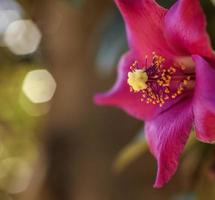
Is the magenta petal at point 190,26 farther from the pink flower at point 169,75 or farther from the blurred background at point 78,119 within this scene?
the blurred background at point 78,119

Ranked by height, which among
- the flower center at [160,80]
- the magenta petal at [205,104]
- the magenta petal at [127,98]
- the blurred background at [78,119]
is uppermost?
the magenta petal at [205,104]

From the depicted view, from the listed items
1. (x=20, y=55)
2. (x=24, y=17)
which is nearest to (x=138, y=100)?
(x=24, y=17)

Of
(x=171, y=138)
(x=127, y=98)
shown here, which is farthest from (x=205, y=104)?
(x=127, y=98)

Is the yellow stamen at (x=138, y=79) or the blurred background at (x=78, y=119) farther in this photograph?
the blurred background at (x=78, y=119)

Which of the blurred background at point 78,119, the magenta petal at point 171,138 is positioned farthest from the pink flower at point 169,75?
the blurred background at point 78,119

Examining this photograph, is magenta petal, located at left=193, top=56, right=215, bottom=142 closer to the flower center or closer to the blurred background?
the flower center

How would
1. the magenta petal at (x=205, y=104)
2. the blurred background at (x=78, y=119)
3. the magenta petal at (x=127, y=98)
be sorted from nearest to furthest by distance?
1. the magenta petal at (x=205, y=104)
2. the magenta petal at (x=127, y=98)
3. the blurred background at (x=78, y=119)

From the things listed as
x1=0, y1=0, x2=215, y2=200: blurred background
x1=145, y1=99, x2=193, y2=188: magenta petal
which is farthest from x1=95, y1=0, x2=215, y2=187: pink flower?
x1=0, y1=0, x2=215, y2=200: blurred background

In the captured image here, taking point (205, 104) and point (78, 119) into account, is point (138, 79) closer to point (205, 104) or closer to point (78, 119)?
point (205, 104)

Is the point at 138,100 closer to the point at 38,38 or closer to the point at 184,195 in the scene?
the point at 184,195
